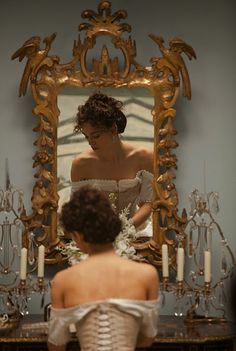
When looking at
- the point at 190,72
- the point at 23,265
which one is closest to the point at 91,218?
the point at 23,265

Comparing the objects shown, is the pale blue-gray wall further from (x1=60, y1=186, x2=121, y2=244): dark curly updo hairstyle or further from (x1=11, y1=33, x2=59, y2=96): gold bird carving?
(x1=60, y1=186, x2=121, y2=244): dark curly updo hairstyle

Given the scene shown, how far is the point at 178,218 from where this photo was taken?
4160 mm

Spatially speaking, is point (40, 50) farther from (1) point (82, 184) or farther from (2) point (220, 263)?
(2) point (220, 263)

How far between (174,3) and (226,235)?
132 cm

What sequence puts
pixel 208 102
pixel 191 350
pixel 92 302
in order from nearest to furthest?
pixel 92 302 < pixel 191 350 < pixel 208 102

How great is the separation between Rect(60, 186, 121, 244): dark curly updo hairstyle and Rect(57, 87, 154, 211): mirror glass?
1.08 m

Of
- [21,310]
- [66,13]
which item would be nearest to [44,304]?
[21,310]

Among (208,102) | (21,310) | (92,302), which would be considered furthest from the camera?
(208,102)

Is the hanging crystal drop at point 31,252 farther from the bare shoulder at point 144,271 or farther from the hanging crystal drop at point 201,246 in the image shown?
the bare shoulder at point 144,271

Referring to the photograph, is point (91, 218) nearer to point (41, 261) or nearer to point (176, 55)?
point (41, 261)

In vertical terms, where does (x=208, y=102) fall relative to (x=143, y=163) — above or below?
above

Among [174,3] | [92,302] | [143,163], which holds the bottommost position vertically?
[92,302]

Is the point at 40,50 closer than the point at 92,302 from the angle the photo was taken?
No

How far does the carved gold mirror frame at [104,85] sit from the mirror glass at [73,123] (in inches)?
1.2
